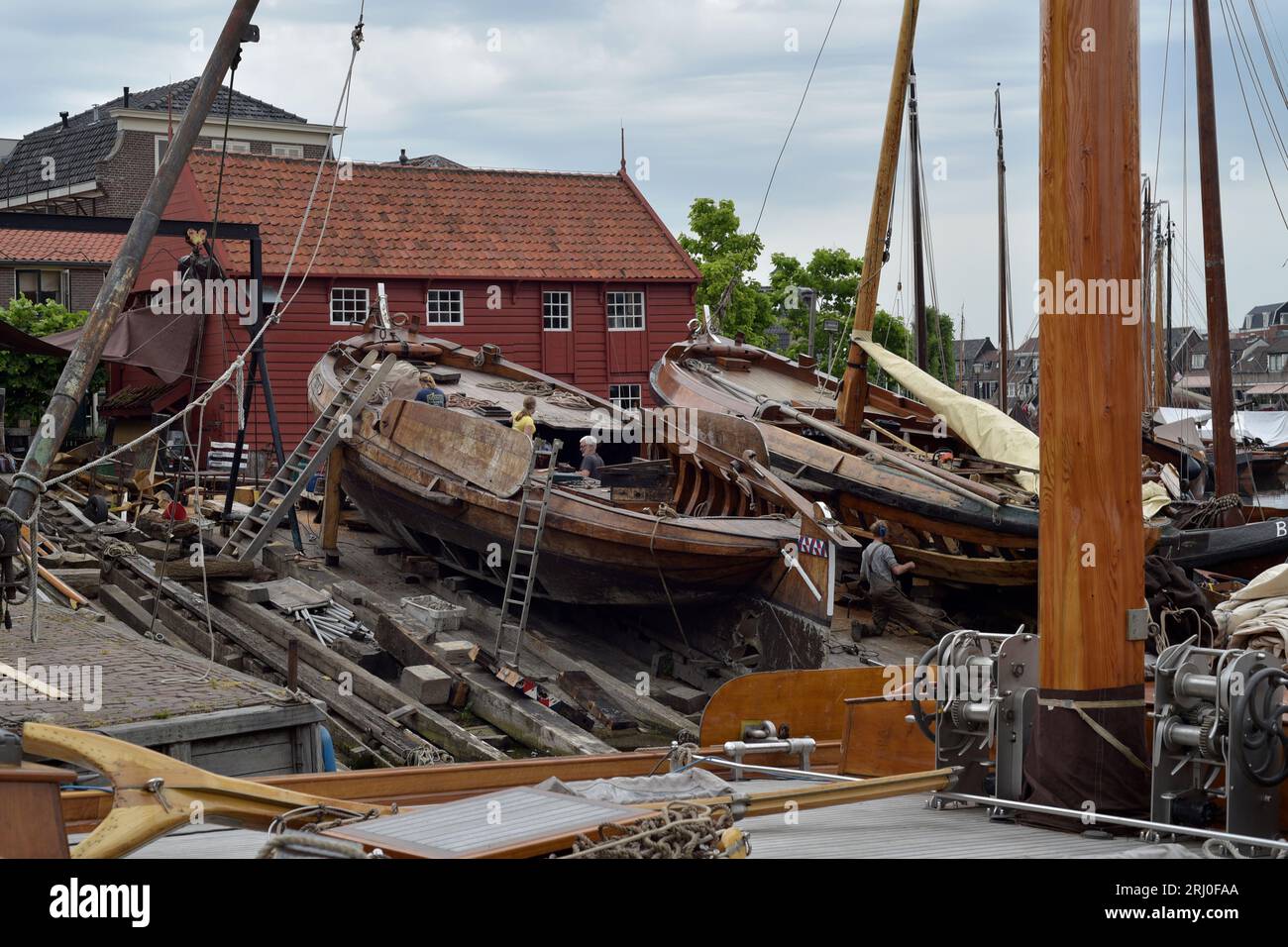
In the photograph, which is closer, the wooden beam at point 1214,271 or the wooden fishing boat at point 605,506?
the wooden fishing boat at point 605,506

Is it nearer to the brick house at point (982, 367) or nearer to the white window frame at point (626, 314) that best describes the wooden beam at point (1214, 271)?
the white window frame at point (626, 314)

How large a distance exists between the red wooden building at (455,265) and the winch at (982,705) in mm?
23039

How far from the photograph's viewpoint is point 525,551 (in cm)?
1355

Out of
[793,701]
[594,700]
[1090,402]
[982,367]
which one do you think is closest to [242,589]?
[594,700]

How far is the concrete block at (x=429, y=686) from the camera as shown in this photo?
12.1 meters

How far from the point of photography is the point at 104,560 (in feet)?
53.5

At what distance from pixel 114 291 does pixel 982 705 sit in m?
6.18

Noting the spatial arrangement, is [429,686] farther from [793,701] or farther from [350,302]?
[350,302]

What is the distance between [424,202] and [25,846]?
28.2 meters

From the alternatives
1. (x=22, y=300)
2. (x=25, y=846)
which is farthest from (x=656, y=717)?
(x=22, y=300)

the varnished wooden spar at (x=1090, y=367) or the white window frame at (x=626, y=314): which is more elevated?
the white window frame at (x=626, y=314)

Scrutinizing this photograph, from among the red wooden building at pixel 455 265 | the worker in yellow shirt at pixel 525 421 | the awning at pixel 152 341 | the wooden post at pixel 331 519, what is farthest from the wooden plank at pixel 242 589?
the red wooden building at pixel 455 265

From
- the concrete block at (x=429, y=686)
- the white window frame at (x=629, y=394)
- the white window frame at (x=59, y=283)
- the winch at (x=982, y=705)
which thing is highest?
the white window frame at (x=59, y=283)
